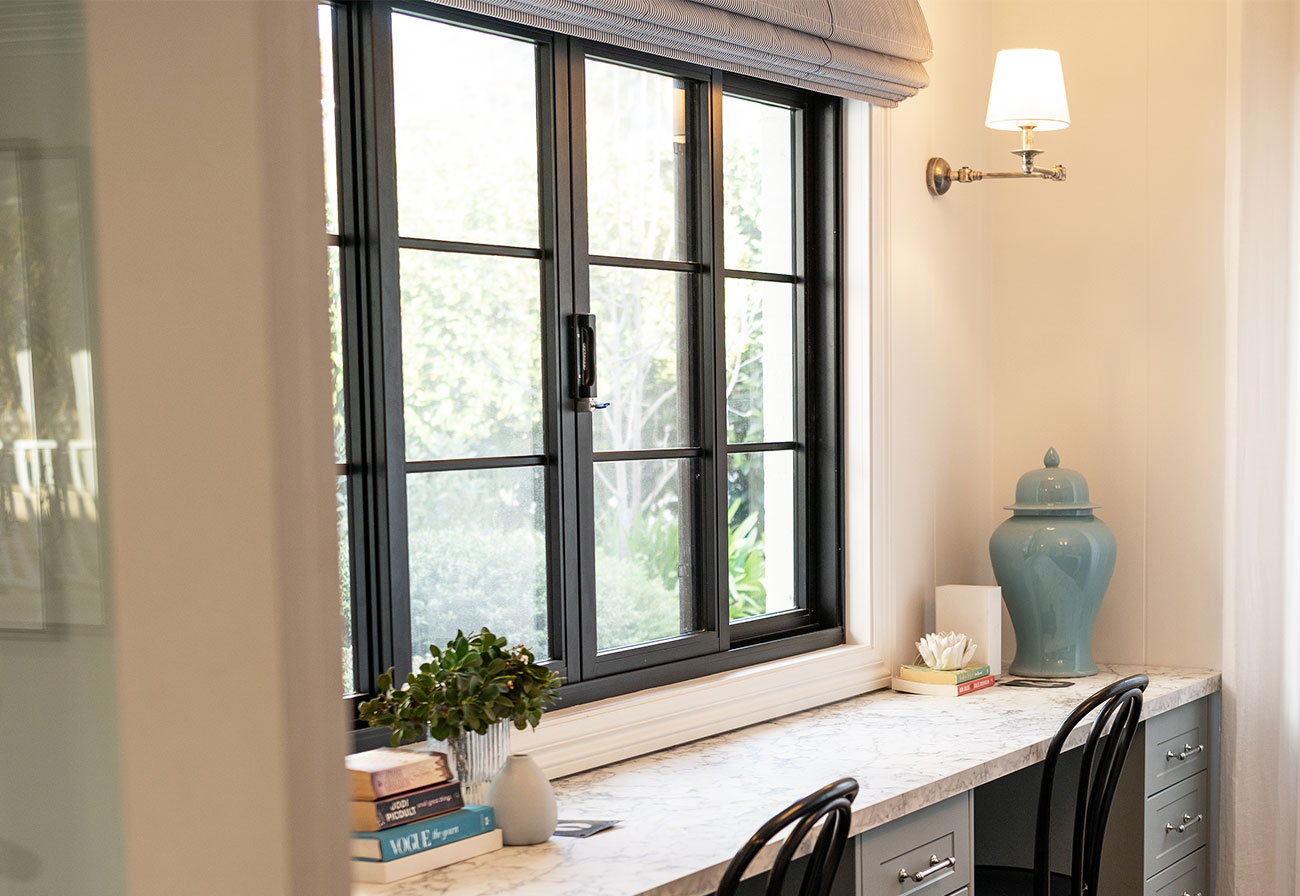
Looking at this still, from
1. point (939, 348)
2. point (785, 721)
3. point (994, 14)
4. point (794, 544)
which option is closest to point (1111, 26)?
point (994, 14)

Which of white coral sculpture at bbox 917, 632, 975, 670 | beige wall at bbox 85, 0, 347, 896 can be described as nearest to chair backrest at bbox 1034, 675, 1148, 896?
white coral sculpture at bbox 917, 632, 975, 670

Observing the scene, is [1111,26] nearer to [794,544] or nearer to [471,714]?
[794,544]

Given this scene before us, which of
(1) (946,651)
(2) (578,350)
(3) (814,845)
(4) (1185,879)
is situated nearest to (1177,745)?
(4) (1185,879)

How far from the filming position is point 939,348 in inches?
129

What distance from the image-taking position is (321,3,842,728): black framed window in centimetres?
203

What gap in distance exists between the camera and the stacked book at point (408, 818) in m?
1.66

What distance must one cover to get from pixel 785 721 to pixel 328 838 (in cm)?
239

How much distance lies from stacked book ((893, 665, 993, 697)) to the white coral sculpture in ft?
0.05

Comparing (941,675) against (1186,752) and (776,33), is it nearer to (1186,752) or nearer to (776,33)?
(1186,752)

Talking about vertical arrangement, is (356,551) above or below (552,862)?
above

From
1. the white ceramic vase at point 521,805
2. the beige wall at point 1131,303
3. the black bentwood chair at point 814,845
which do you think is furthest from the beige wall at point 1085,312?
the white ceramic vase at point 521,805

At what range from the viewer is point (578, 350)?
2363mm

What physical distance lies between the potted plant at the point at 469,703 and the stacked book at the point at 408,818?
44 millimetres

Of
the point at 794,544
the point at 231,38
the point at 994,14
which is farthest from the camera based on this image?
the point at 994,14
